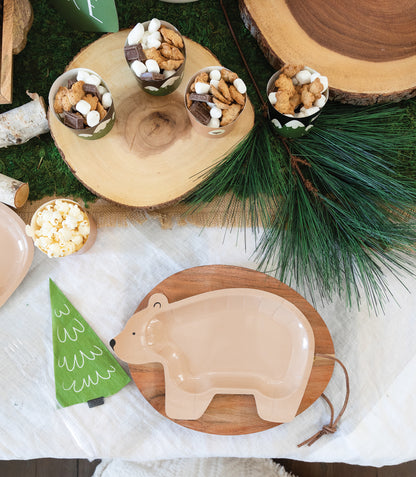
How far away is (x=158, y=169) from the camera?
785 millimetres

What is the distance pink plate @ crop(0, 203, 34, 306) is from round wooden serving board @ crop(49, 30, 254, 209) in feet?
0.66

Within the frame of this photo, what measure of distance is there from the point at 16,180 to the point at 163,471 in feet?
2.41

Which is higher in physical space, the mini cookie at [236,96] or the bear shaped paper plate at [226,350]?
the mini cookie at [236,96]

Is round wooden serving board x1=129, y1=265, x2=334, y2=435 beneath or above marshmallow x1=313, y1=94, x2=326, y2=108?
beneath

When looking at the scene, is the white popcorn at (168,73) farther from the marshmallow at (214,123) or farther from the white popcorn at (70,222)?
the white popcorn at (70,222)

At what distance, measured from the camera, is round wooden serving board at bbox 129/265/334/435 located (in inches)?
32.0

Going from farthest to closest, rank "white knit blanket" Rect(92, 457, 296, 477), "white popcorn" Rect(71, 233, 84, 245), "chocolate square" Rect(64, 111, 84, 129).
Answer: "white knit blanket" Rect(92, 457, 296, 477) < "white popcorn" Rect(71, 233, 84, 245) < "chocolate square" Rect(64, 111, 84, 129)

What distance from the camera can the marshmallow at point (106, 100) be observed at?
29.5 inches

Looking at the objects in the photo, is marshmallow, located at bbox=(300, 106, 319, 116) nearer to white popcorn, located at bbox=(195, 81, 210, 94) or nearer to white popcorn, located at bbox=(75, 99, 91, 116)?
white popcorn, located at bbox=(195, 81, 210, 94)

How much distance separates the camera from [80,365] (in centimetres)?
87

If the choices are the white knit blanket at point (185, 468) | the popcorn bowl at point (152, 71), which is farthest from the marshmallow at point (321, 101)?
the white knit blanket at point (185, 468)

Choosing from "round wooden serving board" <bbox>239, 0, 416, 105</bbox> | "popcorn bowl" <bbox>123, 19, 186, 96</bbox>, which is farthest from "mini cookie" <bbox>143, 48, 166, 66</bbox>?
"round wooden serving board" <bbox>239, 0, 416, 105</bbox>

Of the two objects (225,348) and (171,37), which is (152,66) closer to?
(171,37)

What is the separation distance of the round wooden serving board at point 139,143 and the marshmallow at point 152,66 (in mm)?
74
